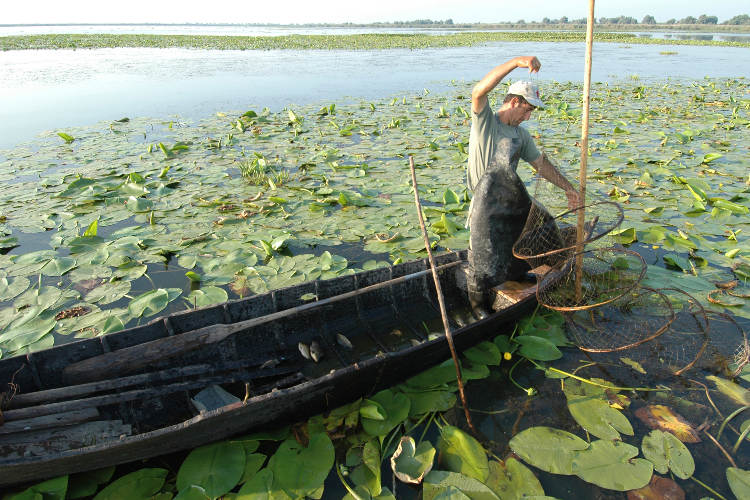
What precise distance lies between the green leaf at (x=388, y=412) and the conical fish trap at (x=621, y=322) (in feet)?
4.90

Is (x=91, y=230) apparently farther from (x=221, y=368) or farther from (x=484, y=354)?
(x=484, y=354)

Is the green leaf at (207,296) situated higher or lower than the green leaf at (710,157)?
lower

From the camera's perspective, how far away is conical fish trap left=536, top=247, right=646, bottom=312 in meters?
3.44

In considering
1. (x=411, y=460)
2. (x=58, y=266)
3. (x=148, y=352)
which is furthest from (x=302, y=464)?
(x=58, y=266)

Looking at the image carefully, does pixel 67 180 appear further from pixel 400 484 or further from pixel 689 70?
pixel 689 70

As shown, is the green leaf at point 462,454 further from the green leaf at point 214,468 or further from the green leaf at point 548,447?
the green leaf at point 214,468

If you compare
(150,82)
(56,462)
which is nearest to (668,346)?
(56,462)

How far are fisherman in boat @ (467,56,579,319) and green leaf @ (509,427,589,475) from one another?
1.20 meters

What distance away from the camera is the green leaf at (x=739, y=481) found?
2.26 meters

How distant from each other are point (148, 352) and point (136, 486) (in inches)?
32.7

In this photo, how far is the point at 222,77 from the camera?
60.0 ft

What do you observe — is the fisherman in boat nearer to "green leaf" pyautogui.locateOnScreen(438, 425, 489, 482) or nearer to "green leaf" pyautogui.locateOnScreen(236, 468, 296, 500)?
"green leaf" pyautogui.locateOnScreen(438, 425, 489, 482)

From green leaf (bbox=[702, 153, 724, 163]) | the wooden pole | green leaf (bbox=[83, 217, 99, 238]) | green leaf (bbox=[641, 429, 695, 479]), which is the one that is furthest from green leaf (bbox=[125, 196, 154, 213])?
green leaf (bbox=[702, 153, 724, 163])

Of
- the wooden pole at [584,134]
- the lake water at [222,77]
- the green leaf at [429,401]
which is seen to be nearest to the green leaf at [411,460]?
the green leaf at [429,401]
